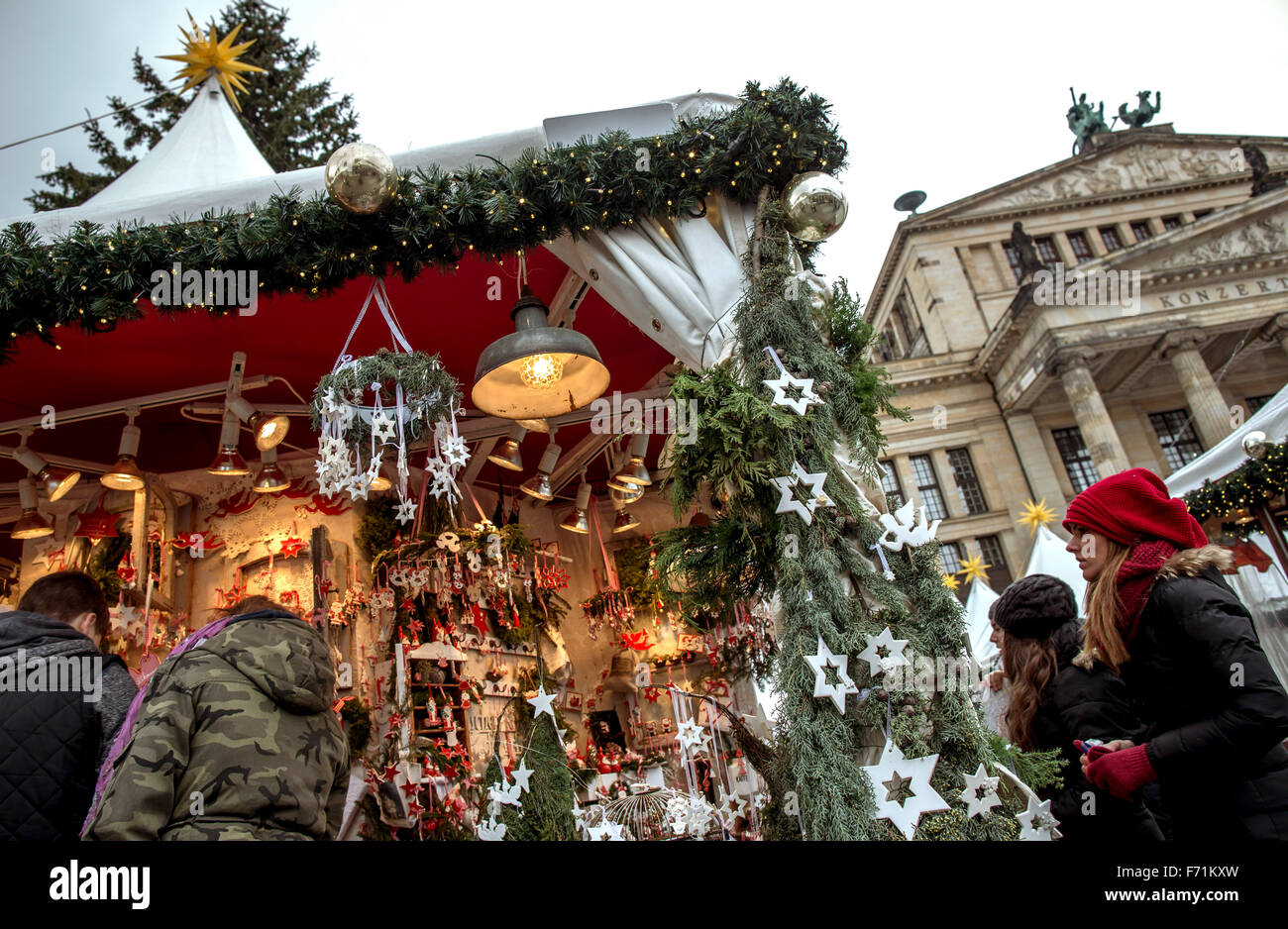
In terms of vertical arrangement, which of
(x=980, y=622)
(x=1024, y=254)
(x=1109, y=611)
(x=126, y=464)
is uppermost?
(x=1024, y=254)

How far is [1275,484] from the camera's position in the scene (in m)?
7.67

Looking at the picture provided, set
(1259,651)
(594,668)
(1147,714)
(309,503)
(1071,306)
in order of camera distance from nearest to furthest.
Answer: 1. (1259,651)
2. (1147,714)
3. (309,503)
4. (594,668)
5. (1071,306)

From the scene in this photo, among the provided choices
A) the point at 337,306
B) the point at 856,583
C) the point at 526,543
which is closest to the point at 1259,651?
the point at 856,583

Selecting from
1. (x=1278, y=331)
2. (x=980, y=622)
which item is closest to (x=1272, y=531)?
(x=980, y=622)

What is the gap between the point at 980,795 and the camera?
265 centimetres

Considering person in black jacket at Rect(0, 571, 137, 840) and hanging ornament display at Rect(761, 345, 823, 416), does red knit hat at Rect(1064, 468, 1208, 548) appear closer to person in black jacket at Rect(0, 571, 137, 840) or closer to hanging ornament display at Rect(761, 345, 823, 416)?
hanging ornament display at Rect(761, 345, 823, 416)

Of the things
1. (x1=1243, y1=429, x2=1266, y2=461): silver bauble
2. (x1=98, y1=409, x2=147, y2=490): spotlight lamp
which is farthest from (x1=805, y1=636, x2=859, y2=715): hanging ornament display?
(x1=1243, y1=429, x2=1266, y2=461): silver bauble

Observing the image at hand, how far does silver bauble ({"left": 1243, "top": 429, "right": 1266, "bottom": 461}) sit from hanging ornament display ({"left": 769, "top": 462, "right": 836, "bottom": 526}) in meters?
6.98

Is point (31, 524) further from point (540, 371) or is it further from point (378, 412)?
point (540, 371)

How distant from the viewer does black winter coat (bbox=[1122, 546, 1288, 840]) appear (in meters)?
1.95

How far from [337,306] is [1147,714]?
4.56m

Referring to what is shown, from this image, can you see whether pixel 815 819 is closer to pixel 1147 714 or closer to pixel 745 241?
pixel 1147 714
